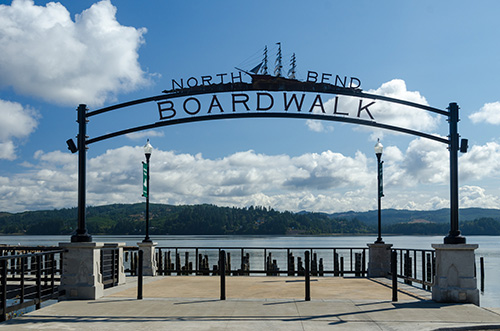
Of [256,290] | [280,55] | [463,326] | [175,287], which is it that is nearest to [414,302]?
[463,326]

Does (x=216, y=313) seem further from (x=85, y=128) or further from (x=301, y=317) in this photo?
(x=85, y=128)

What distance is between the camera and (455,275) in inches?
492

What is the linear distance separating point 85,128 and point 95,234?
18839 cm

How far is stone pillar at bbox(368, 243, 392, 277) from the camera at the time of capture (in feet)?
62.0

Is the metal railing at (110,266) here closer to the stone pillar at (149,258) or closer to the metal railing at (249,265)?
the metal railing at (249,265)

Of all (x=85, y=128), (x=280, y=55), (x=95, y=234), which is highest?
(x=280, y=55)

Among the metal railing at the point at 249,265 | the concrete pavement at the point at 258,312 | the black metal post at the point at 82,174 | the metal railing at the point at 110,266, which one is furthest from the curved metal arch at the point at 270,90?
the concrete pavement at the point at 258,312

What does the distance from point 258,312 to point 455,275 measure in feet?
15.7

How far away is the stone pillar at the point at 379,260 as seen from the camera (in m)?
18.9

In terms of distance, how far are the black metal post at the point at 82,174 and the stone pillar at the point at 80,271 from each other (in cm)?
35

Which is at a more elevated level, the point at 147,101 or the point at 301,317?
the point at 147,101

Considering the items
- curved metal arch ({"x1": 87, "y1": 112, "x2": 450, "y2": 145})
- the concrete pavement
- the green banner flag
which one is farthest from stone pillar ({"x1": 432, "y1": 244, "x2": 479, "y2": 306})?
the green banner flag

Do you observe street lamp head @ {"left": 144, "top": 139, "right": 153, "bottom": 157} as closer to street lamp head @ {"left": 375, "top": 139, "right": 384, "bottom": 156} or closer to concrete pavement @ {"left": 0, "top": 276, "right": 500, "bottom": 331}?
concrete pavement @ {"left": 0, "top": 276, "right": 500, "bottom": 331}

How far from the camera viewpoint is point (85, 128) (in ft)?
45.8
